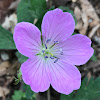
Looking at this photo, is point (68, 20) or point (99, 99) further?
point (99, 99)

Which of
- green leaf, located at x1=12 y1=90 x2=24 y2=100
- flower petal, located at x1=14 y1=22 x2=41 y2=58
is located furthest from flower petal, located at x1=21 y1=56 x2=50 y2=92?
green leaf, located at x1=12 y1=90 x2=24 y2=100

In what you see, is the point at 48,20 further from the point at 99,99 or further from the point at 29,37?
the point at 99,99

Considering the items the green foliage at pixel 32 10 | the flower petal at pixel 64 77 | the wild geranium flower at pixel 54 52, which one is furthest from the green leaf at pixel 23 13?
the flower petal at pixel 64 77

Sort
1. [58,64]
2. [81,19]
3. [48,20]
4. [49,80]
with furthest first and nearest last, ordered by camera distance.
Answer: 1. [81,19]
2. [58,64]
3. [49,80]
4. [48,20]

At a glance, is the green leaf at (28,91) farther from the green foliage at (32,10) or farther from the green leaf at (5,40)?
the green foliage at (32,10)

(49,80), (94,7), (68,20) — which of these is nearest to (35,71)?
(49,80)

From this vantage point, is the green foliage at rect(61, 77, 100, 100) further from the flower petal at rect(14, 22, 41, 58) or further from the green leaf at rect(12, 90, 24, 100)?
the flower petal at rect(14, 22, 41, 58)
